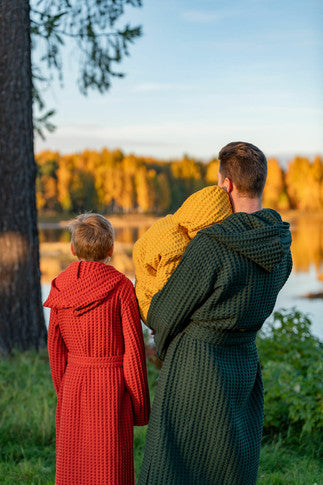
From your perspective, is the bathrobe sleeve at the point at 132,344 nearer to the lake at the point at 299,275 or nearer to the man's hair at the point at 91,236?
the man's hair at the point at 91,236

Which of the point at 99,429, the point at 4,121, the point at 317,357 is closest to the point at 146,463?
the point at 99,429

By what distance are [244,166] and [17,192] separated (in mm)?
4117

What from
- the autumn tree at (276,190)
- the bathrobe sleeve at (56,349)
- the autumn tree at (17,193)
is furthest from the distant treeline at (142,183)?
the bathrobe sleeve at (56,349)

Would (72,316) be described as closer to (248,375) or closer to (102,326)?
(102,326)

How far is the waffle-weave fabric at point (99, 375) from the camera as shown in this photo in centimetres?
246

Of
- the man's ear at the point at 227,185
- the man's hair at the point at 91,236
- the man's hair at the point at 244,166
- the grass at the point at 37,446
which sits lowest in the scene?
the grass at the point at 37,446

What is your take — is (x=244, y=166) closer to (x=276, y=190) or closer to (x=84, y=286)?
(x=84, y=286)

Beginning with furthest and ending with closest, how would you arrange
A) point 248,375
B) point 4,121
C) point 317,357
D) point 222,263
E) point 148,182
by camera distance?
1. point 148,182
2. point 4,121
3. point 317,357
4. point 248,375
5. point 222,263

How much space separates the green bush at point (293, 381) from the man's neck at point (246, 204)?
2.26 meters

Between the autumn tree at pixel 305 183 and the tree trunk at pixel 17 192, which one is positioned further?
the autumn tree at pixel 305 183

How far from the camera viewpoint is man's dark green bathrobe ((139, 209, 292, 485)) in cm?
213

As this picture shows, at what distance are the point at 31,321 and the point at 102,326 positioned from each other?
3667 mm

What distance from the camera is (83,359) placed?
8.29 feet

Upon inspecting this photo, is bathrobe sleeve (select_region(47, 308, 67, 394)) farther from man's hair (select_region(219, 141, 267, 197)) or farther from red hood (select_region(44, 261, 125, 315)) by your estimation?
man's hair (select_region(219, 141, 267, 197))
